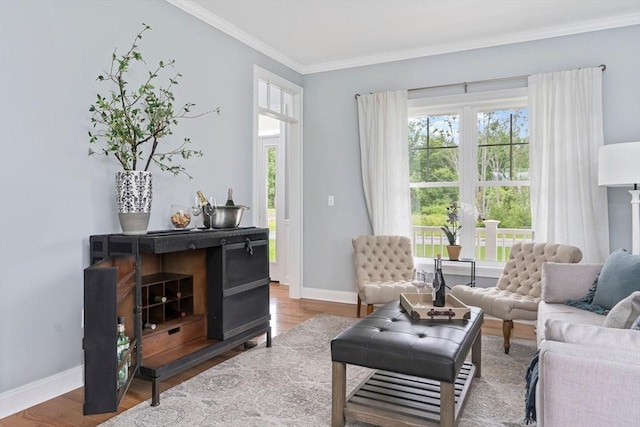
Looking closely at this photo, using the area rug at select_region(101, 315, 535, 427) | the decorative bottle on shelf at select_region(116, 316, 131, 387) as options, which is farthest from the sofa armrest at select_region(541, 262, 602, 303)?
the decorative bottle on shelf at select_region(116, 316, 131, 387)

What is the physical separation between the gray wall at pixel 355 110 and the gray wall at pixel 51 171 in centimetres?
224

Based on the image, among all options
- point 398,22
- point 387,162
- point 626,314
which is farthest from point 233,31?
point 626,314

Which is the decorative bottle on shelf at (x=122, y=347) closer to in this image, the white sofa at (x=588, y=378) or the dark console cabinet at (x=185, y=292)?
the dark console cabinet at (x=185, y=292)

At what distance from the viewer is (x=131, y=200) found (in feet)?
8.77

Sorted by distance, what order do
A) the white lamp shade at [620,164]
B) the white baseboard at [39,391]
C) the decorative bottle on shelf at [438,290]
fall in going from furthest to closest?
the white lamp shade at [620,164] → the decorative bottle on shelf at [438,290] → the white baseboard at [39,391]

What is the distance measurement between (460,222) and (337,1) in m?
2.50

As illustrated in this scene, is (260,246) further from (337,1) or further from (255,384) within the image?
(337,1)

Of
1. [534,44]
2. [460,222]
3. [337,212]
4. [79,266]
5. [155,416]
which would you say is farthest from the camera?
[337,212]

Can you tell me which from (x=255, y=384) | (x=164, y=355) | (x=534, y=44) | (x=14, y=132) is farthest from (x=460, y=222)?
(x=14, y=132)

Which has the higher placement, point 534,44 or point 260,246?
point 534,44

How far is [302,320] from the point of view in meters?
4.25

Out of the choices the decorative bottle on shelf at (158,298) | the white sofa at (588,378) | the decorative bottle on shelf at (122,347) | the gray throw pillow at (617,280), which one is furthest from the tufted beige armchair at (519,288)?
the decorative bottle on shelf at (122,347)

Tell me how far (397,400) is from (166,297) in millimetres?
1717

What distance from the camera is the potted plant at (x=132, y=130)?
2676 millimetres
